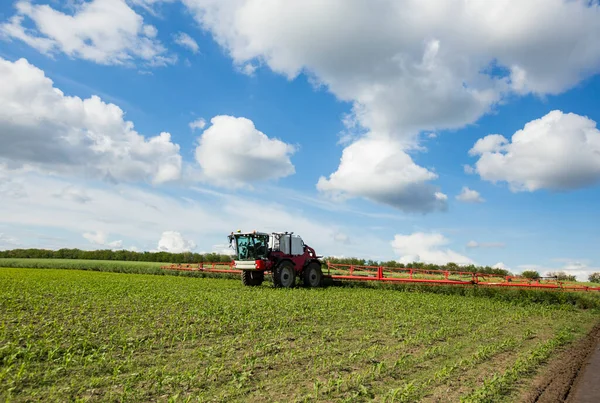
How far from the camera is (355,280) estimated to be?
25531 mm

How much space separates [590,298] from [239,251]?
1685 cm

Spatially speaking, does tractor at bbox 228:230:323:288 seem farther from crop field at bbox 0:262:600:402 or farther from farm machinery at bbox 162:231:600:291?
crop field at bbox 0:262:600:402

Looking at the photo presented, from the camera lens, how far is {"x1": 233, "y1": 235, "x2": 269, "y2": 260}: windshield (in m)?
23.1

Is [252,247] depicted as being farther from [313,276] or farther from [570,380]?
[570,380]

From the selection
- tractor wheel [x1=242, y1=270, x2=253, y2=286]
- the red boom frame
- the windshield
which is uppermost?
the windshield

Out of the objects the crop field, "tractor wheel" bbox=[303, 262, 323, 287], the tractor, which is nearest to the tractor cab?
the tractor

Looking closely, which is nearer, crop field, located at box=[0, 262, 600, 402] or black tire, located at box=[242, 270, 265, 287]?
crop field, located at box=[0, 262, 600, 402]

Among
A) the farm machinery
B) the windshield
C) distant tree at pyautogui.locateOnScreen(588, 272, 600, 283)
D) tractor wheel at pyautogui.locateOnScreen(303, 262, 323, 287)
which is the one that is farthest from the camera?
distant tree at pyautogui.locateOnScreen(588, 272, 600, 283)

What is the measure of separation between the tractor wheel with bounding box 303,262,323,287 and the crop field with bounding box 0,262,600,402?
919 centimetres

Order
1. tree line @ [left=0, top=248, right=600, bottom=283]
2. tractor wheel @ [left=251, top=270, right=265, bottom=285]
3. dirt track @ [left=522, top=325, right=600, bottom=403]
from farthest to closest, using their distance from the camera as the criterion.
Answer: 1. tree line @ [left=0, top=248, right=600, bottom=283]
2. tractor wheel @ [left=251, top=270, right=265, bottom=285]
3. dirt track @ [left=522, top=325, right=600, bottom=403]

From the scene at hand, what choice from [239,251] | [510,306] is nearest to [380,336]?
[510,306]

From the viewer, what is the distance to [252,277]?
24.3 meters

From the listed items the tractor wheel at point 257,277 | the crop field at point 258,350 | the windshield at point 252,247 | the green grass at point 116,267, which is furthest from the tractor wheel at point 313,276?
the green grass at point 116,267

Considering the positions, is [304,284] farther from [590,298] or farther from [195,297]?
[590,298]
